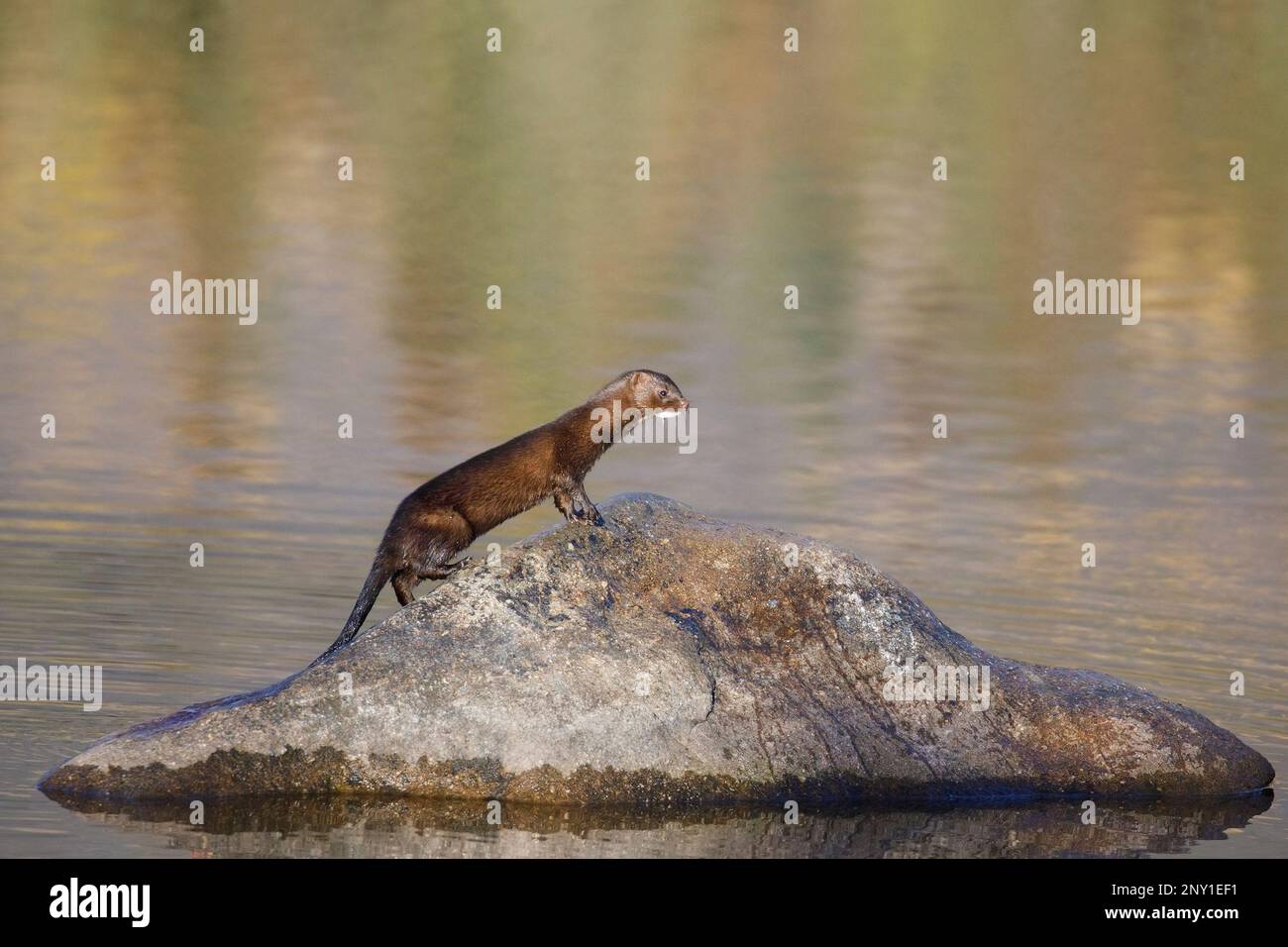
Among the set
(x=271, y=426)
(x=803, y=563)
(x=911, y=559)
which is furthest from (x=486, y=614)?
(x=271, y=426)

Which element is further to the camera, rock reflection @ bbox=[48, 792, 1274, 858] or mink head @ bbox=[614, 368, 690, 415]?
mink head @ bbox=[614, 368, 690, 415]

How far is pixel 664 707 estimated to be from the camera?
1174 centimetres

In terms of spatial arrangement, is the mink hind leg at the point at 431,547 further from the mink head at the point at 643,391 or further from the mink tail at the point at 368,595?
the mink head at the point at 643,391

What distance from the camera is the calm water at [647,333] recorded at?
47.4 feet

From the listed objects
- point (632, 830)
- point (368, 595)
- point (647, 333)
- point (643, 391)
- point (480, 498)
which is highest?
point (647, 333)

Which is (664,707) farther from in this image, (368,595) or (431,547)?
(368,595)

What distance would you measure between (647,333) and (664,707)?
15.8m

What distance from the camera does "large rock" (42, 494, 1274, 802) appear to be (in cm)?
1141

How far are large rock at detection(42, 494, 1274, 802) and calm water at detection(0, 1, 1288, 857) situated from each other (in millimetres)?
282

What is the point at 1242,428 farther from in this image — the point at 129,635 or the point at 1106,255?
the point at 129,635

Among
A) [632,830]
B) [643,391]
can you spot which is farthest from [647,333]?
[632,830]

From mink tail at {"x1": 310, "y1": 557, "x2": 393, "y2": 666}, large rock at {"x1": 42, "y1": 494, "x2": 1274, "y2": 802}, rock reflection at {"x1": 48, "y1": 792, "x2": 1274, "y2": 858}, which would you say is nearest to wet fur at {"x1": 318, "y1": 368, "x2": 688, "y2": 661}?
mink tail at {"x1": 310, "y1": 557, "x2": 393, "y2": 666}

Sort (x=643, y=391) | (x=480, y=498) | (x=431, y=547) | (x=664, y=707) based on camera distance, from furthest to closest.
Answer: (x=643, y=391), (x=480, y=498), (x=431, y=547), (x=664, y=707)

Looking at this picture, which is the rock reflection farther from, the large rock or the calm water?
the large rock
